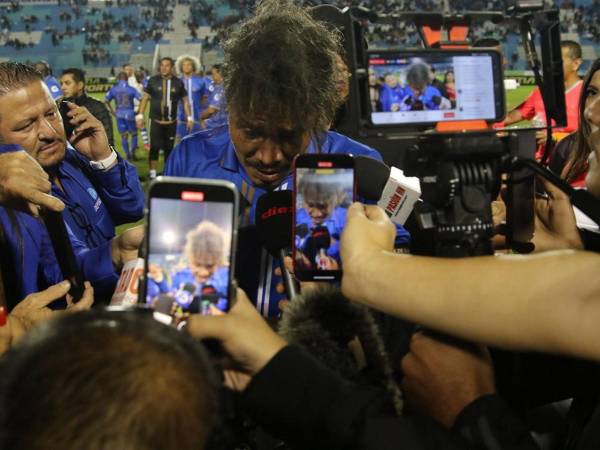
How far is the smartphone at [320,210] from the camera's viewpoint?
1.24 metres

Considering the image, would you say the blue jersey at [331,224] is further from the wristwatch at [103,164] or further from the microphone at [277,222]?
the wristwatch at [103,164]

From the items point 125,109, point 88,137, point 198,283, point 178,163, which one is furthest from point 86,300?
point 125,109

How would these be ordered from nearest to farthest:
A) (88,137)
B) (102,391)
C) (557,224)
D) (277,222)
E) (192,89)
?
(102,391) → (277,222) → (557,224) → (88,137) → (192,89)

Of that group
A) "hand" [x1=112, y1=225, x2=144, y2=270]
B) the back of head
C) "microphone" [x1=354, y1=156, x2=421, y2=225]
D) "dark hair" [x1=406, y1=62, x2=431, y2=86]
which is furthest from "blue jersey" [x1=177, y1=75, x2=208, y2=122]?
the back of head

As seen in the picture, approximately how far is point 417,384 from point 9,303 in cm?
120

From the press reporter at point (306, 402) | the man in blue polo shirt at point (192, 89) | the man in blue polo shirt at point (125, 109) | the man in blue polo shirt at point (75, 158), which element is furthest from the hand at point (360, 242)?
the man in blue polo shirt at point (125, 109)

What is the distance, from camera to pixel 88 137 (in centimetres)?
205

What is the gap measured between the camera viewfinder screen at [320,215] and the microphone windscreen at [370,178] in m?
0.17

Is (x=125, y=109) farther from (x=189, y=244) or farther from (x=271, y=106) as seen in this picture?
(x=189, y=244)

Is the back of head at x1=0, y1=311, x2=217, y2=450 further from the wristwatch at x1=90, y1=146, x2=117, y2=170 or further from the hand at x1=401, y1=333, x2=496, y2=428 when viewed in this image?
the wristwatch at x1=90, y1=146, x2=117, y2=170

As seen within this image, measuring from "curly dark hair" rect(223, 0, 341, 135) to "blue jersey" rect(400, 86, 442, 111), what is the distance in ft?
0.93

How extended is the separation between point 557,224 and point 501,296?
2.89ft

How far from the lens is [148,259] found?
3.34 feet

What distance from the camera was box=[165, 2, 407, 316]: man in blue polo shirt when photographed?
1.45 m
